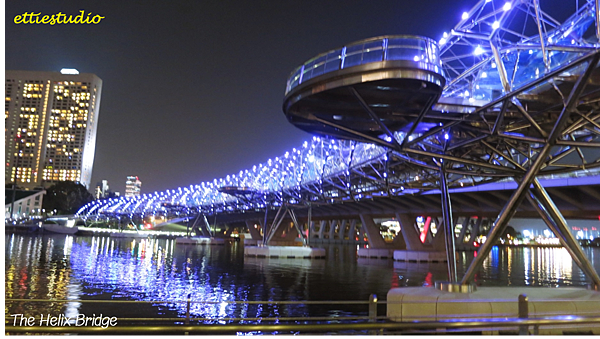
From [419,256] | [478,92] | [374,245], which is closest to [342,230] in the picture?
[374,245]

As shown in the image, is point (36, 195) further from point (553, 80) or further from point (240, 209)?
point (553, 80)

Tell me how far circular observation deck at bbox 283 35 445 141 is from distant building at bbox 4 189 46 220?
186 meters

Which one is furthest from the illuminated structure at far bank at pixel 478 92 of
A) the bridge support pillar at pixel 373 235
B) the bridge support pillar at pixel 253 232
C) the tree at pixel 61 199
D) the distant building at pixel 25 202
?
the tree at pixel 61 199

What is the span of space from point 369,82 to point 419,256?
55.1m

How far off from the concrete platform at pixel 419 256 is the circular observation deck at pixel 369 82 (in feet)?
165

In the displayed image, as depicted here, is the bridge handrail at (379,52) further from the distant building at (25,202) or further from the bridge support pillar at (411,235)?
the distant building at (25,202)

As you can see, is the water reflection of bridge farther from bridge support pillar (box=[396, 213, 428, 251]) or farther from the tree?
the tree

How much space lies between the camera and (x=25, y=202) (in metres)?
183

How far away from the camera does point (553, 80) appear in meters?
15.9

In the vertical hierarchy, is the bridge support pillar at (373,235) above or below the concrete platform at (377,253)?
above

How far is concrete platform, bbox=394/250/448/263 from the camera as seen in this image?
6494 cm

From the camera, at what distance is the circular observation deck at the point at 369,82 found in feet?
46.3

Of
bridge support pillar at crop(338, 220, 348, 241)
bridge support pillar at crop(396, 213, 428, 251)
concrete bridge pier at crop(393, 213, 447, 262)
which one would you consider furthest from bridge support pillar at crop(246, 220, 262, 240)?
bridge support pillar at crop(396, 213, 428, 251)

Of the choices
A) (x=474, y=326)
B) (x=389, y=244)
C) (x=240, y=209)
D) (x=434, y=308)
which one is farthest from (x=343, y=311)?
(x=240, y=209)
